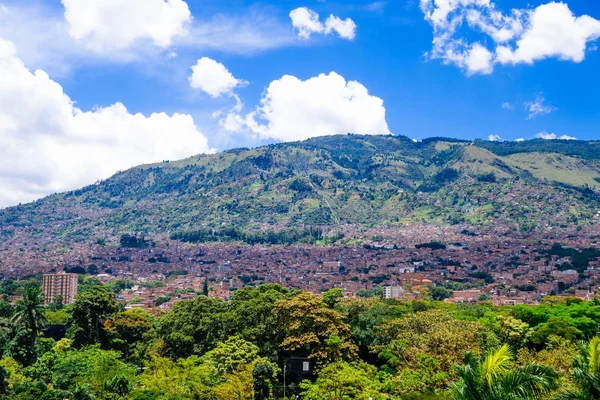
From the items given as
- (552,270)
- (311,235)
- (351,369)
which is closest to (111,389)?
(351,369)

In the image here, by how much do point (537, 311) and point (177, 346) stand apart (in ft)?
61.2

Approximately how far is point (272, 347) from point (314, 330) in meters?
2.56

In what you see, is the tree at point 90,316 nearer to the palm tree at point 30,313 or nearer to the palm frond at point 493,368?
the palm tree at point 30,313

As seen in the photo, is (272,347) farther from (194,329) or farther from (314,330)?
(194,329)

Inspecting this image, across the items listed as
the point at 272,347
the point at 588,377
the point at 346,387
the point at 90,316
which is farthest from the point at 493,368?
the point at 90,316

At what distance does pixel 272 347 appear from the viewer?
26.3 metres

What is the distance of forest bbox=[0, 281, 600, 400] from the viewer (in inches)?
763

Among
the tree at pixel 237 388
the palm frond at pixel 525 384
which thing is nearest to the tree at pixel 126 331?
the tree at pixel 237 388

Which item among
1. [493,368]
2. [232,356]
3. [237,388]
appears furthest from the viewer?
[232,356]

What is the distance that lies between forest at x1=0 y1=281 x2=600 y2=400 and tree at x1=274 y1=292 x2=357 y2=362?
0.16 feet

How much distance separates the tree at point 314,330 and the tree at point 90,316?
42.1ft

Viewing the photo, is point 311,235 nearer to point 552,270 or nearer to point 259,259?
point 259,259

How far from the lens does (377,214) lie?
598ft

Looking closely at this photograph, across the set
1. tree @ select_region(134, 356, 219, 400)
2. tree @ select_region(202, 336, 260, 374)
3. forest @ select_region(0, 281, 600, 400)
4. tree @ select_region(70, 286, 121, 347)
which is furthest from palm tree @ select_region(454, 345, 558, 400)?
tree @ select_region(70, 286, 121, 347)
